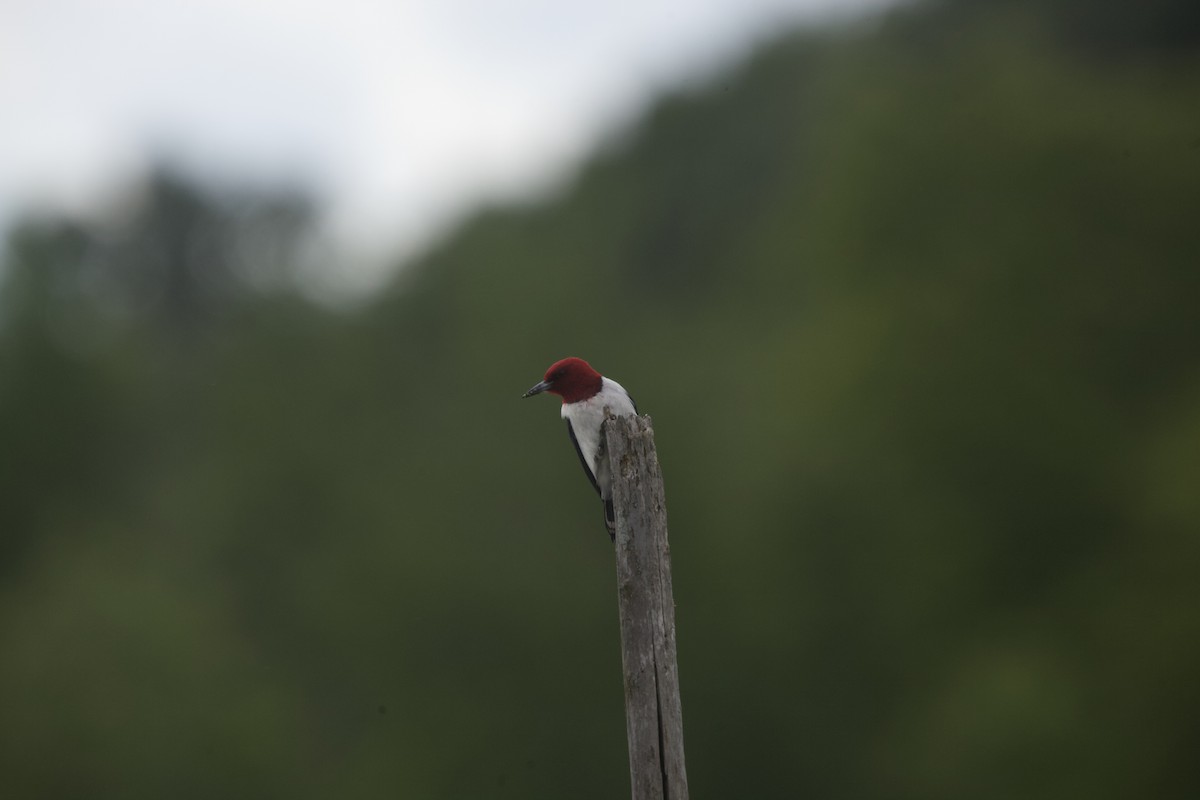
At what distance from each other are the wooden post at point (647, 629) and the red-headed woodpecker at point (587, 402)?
8.11 ft

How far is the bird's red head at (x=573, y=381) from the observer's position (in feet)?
26.0

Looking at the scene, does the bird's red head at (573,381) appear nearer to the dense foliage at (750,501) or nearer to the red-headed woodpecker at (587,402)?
the red-headed woodpecker at (587,402)

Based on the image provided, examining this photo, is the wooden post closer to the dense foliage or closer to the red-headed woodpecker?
the red-headed woodpecker

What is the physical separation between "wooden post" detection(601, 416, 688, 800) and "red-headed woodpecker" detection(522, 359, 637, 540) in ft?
8.11

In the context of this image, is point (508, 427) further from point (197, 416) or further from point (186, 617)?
point (197, 416)

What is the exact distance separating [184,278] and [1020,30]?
109 feet

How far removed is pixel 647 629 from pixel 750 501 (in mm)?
14146

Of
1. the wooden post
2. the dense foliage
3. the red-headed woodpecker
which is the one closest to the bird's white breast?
the red-headed woodpecker

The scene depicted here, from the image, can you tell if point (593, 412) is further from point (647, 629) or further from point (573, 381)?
point (647, 629)

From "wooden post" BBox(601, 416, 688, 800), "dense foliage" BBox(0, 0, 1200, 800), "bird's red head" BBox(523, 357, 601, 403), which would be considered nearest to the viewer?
"wooden post" BBox(601, 416, 688, 800)

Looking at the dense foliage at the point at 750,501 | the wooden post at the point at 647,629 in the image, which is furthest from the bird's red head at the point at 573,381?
the dense foliage at the point at 750,501

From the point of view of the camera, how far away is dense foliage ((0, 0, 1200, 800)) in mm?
16219

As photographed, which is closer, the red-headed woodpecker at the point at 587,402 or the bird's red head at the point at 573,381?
the red-headed woodpecker at the point at 587,402

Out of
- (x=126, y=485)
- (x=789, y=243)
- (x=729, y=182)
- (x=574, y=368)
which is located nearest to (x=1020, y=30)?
(x=789, y=243)
